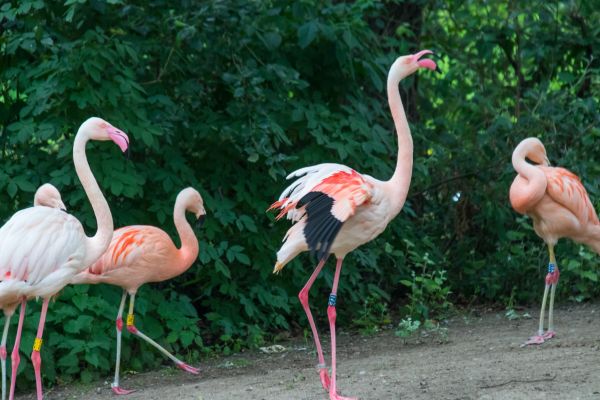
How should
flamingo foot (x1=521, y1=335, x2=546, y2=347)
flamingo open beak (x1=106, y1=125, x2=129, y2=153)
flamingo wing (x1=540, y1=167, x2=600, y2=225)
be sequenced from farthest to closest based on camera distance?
flamingo wing (x1=540, y1=167, x2=600, y2=225)
flamingo foot (x1=521, y1=335, x2=546, y2=347)
flamingo open beak (x1=106, y1=125, x2=129, y2=153)

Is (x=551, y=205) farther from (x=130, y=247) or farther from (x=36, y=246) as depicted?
(x=36, y=246)

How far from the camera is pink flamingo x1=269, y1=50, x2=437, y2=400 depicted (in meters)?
5.29

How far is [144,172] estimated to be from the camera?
23.9 ft

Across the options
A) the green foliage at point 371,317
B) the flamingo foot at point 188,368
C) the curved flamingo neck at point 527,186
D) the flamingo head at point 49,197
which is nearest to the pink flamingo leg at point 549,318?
the curved flamingo neck at point 527,186

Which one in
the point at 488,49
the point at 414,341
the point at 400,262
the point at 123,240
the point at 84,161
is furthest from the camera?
the point at 488,49

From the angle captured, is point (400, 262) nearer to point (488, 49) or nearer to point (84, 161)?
point (488, 49)

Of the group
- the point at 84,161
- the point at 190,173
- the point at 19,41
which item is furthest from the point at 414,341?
the point at 19,41

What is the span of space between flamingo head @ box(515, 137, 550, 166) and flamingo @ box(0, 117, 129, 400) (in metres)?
2.97

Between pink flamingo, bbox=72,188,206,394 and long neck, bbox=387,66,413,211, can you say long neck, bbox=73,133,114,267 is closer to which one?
pink flamingo, bbox=72,188,206,394

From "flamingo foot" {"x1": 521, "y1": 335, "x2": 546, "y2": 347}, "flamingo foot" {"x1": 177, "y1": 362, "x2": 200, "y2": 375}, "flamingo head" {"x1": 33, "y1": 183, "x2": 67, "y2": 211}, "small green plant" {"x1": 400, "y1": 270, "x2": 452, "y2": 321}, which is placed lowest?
"flamingo foot" {"x1": 177, "y1": 362, "x2": 200, "y2": 375}

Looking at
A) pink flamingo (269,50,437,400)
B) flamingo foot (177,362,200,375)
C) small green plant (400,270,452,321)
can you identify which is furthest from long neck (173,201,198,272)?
small green plant (400,270,452,321)

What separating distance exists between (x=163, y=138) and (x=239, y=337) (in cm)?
164

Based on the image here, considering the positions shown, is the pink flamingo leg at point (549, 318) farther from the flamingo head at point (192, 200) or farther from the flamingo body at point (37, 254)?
the flamingo body at point (37, 254)

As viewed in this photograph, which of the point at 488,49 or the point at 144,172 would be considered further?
the point at 488,49
